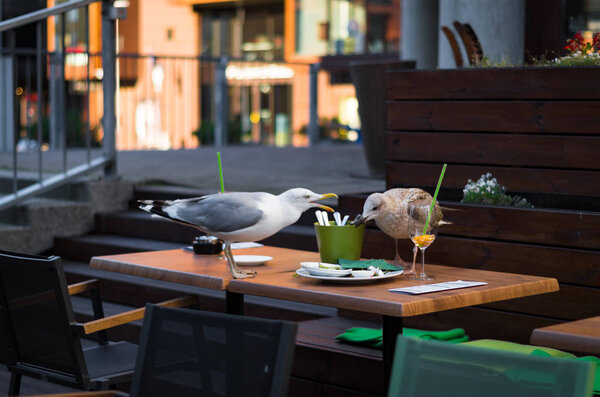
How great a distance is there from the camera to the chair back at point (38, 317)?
3262mm

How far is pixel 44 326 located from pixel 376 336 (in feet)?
4.84

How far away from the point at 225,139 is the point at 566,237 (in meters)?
8.39

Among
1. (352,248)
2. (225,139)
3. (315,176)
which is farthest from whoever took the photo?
(225,139)

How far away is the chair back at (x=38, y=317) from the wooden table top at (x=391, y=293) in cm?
57

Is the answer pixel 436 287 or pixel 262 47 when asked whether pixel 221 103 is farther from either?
pixel 262 47

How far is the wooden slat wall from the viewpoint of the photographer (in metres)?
4.12

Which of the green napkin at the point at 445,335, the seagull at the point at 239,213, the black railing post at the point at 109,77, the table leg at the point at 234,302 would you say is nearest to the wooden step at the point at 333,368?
the green napkin at the point at 445,335

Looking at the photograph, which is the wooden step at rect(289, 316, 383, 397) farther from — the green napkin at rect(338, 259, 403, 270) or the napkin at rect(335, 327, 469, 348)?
the green napkin at rect(338, 259, 403, 270)

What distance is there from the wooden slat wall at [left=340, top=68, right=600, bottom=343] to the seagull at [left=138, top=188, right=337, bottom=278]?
124cm

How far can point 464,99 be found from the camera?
4699mm

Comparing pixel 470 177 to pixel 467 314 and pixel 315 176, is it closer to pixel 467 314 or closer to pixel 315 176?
pixel 467 314

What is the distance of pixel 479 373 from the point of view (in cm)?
195

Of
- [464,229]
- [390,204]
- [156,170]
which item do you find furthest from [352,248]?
[156,170]

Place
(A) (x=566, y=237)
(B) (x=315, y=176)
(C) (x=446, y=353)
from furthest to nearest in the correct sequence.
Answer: (B) (x=315, y=176) < (A) (x=566, y=237) < (C) (x=446, y=353)
